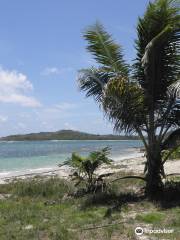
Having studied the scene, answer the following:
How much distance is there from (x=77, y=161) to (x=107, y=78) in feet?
7.88

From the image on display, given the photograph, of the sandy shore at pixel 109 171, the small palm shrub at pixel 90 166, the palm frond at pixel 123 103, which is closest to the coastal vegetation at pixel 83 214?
the small palm shrub at pixel 90 166

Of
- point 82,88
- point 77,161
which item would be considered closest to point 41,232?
point 77,161

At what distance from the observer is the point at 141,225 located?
7.55m

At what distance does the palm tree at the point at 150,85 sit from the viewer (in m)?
10.1

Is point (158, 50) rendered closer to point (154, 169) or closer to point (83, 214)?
point (154, 169)

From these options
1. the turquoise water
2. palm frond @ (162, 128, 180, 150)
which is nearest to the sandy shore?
the turquoise water

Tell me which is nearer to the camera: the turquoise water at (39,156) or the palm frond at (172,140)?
the palm frond at (172,140)

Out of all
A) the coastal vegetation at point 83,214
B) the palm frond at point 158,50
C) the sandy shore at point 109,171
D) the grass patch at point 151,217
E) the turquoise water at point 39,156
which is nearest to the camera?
the coastal vegetation at point 83,214

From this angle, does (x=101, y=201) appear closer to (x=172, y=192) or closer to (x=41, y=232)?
(x=172, y=192)

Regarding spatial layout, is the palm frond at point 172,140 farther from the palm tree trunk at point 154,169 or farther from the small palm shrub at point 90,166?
the small palm shrub at point 90,166

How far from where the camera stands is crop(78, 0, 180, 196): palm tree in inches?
398

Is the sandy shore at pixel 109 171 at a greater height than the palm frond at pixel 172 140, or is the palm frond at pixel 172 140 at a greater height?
the palm frond at pixel 172 140

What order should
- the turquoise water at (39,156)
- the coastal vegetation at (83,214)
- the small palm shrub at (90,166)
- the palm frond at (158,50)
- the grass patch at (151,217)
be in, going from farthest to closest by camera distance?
the turquoise water at (39,156) → the small palm shrub at (90,166) → the palm frond at (158,50) → the grass patch at (151,217) → the coastal vegetation at (83,214)

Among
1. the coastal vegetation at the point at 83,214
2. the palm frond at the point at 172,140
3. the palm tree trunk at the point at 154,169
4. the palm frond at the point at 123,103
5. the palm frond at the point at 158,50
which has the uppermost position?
the palm frond at the point at 158,50
